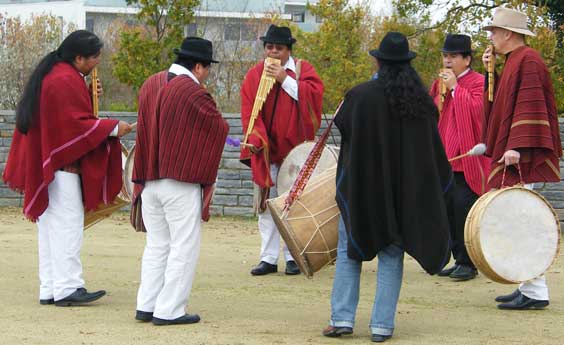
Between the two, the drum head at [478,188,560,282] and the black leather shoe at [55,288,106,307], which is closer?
the drum head at [478,188,560,282]

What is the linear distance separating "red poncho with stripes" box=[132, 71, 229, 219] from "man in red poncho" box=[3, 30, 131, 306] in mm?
696

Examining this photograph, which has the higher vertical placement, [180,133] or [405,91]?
[405,91]

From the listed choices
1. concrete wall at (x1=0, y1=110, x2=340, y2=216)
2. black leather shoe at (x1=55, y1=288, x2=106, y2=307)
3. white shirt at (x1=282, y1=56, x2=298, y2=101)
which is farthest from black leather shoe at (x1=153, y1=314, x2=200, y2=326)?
concrete wall at (x1=0, y1=110, x2=340, y2=216)

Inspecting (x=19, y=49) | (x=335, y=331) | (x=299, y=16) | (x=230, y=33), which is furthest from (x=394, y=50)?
(x=299, y=16)

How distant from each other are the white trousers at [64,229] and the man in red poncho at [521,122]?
2.92 metres

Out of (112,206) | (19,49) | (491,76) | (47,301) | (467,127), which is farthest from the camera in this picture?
(19,49)

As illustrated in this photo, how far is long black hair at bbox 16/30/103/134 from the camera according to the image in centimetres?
745

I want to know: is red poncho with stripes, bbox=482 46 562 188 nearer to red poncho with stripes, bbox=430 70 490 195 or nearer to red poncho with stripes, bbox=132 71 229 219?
red poncho with stripes, bbox=430 70 490 195

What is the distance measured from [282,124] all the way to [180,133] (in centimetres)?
237

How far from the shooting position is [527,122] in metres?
7.30

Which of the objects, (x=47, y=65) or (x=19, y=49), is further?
(x=19, y=49)

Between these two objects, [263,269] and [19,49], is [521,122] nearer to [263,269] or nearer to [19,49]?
[263,269]

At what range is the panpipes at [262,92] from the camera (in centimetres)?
888

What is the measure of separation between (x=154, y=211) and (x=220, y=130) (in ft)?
2.21
